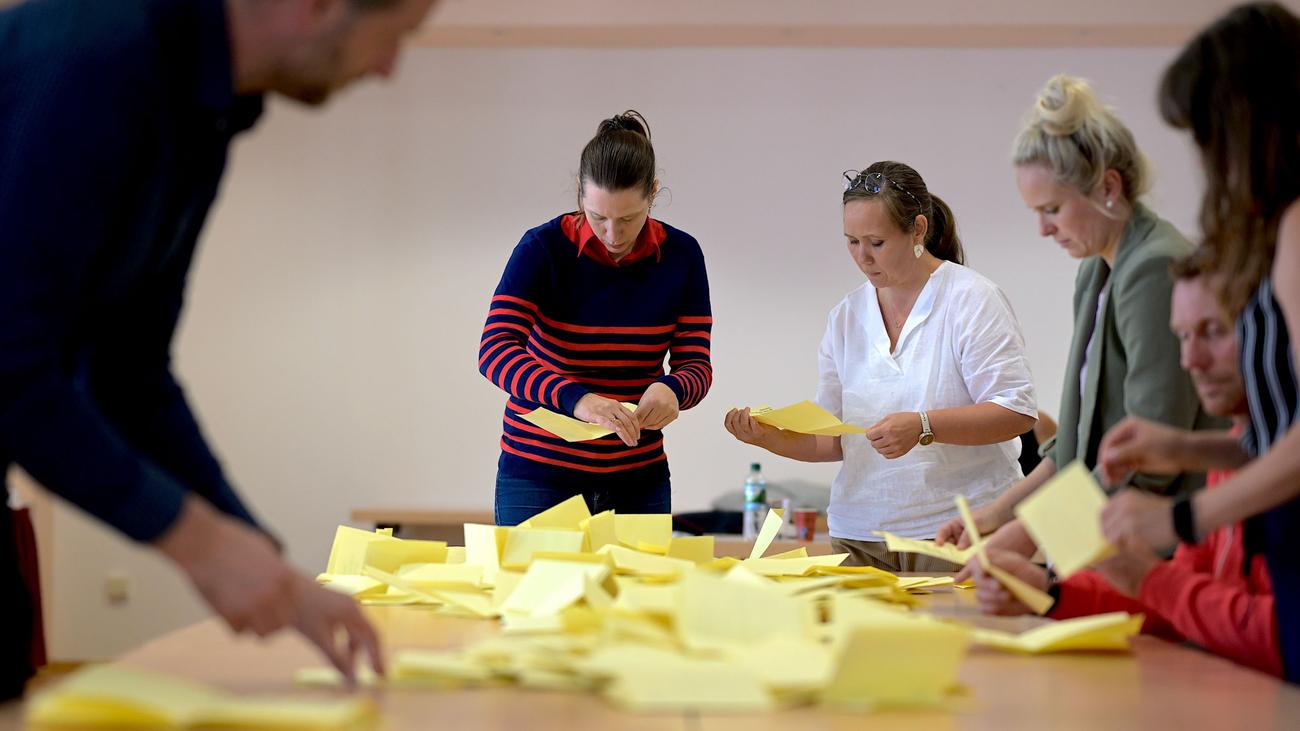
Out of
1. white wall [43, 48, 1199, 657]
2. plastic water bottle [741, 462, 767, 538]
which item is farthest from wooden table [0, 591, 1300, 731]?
white wall [43, 48, 1199, 657]

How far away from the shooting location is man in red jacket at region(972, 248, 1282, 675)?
1366 mm

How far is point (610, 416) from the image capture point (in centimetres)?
236

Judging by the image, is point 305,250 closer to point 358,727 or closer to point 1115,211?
point 1115,211

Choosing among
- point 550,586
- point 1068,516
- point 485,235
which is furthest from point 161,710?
point 485,235

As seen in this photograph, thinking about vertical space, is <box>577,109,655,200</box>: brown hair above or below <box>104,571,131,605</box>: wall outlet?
above

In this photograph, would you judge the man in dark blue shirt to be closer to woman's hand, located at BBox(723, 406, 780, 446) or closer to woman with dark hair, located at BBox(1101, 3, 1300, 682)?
woman with dark hair, located at BBox(1101, 3, 1300, 682)

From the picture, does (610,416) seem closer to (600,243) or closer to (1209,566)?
(600,243)

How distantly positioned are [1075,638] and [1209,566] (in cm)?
36

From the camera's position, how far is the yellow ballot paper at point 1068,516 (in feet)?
4.09

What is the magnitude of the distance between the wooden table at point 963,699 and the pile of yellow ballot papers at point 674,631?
0.08 ft

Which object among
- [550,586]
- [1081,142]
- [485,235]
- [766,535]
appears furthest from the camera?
[485,235]

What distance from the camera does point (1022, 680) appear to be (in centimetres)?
120

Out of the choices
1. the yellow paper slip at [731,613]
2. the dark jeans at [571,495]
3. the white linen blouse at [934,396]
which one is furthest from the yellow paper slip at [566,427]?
the yellow paper slip at [731,613]

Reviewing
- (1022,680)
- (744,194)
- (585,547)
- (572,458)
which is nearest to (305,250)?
(744,194)
